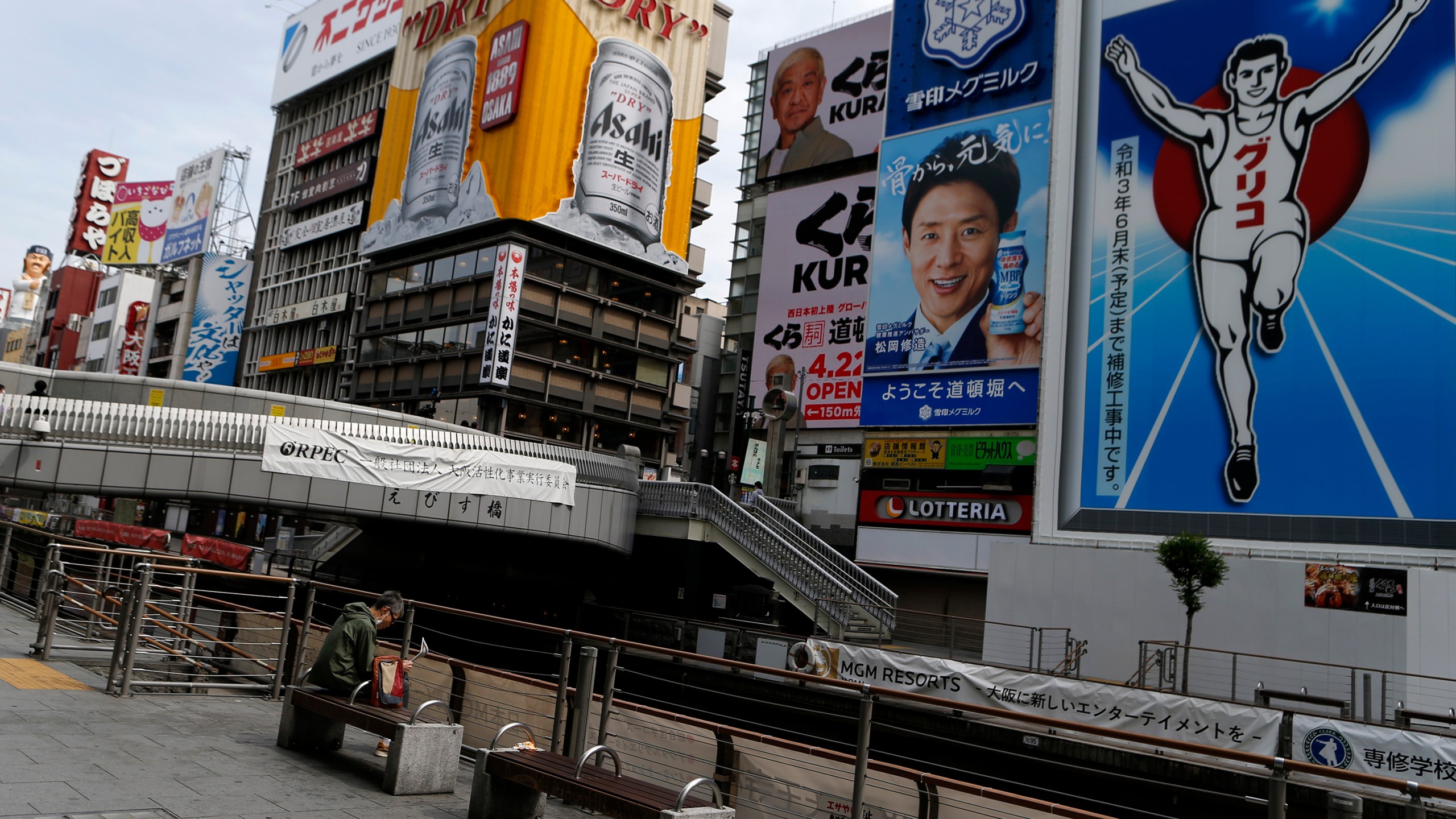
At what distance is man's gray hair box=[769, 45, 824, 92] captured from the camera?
63281 millimetres

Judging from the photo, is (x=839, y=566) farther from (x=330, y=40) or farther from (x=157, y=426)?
(x=330, y=40)

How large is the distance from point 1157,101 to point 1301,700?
20.0 meters

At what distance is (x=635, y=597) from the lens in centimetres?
4203

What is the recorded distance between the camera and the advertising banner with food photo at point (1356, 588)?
962 inches

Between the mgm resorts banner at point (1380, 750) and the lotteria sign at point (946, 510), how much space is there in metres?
25.9

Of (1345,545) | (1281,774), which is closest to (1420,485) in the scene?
(1345,545)

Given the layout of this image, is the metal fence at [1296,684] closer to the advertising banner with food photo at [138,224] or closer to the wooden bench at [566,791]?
the wooden bench at [566,791]

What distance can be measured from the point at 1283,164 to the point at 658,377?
43940 mm

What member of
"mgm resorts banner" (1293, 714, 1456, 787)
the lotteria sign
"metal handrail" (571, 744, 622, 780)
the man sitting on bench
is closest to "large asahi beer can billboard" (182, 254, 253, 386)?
the lotteria sign

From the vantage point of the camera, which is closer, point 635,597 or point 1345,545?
point 1345,545

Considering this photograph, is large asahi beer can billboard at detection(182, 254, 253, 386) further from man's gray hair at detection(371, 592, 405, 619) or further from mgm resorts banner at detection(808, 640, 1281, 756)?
man's gray hair at detection(371, 592, 405, 619)

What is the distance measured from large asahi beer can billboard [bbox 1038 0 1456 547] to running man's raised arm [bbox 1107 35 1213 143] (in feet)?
0.21

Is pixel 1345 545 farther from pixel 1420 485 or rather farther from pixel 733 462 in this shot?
pixel 733 462

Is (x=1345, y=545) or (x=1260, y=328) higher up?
(x=1260, y=328)
